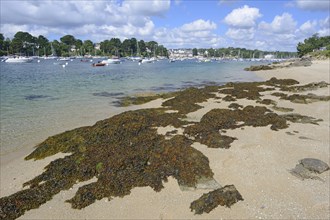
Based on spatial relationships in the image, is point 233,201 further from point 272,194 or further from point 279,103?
point 279,103

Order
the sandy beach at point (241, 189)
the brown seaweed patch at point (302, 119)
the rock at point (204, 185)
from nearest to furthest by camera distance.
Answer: the sandy beach at point (241, 189)
the rock at point (204, 185)
the brown seaweed patch at point (302, 119)

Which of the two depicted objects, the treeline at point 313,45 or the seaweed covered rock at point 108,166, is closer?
the seaweed covered rock at point 108,166

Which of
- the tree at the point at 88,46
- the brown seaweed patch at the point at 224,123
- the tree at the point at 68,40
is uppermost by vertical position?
the tree at the point at 68,40

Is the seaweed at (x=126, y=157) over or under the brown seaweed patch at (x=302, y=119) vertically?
under

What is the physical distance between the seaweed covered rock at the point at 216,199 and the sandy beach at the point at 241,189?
128 millimetres

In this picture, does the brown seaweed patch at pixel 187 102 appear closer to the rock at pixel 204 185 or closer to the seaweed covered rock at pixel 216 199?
the rock at pixel 204 185

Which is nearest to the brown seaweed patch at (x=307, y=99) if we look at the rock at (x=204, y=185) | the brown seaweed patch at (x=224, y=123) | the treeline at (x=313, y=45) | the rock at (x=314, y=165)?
the brown seaweed patch at (x=224, y=123)

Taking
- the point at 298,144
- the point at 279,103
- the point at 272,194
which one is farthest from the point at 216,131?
the point at 279,103

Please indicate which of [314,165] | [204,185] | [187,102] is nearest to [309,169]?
[314,165]

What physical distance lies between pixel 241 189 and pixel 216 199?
103 cm

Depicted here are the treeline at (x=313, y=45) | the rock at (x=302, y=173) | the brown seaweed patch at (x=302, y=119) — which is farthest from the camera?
the treeline at (x=313, y=45)

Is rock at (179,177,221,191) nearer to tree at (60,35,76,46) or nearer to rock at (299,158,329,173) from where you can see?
rock at (299,158,329,173)

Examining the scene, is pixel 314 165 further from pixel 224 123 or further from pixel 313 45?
pixel 313 45

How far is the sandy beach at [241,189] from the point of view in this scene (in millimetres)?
6212
